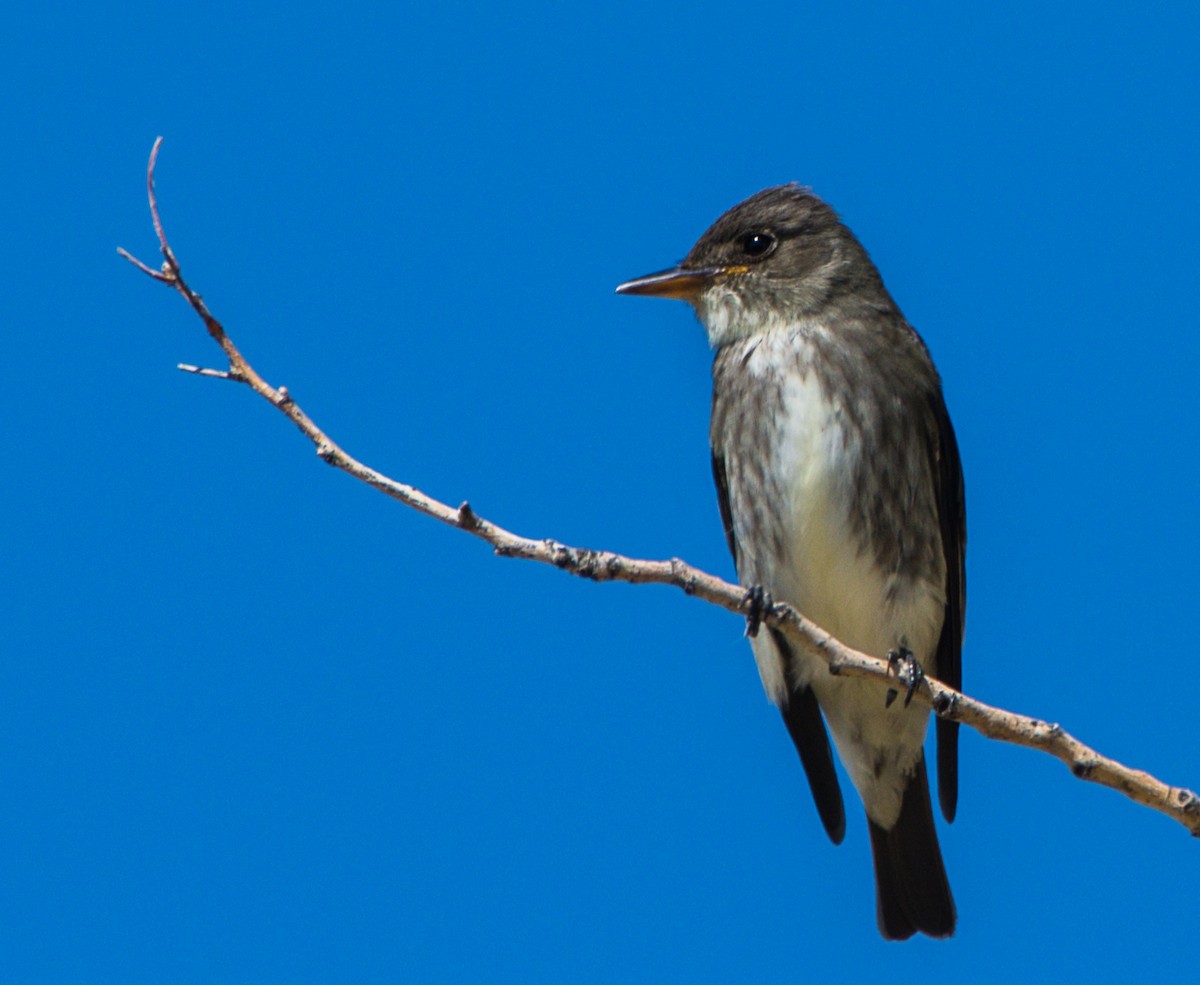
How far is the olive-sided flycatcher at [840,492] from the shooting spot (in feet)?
19.1

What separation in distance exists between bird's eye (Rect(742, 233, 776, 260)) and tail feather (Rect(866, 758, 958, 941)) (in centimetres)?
212

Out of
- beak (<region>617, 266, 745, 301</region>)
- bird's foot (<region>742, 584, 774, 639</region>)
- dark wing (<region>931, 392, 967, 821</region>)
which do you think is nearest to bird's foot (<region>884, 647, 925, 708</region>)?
bird's foot (<region>742, 584, 774, 639</region>)

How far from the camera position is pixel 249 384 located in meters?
3.84

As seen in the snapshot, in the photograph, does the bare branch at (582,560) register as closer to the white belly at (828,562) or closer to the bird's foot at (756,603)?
the bird's foot at (756,603)

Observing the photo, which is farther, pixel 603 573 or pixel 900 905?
pixel 900 905

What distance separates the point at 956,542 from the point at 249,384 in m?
3.26

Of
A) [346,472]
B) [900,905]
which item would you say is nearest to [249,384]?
[346,472]

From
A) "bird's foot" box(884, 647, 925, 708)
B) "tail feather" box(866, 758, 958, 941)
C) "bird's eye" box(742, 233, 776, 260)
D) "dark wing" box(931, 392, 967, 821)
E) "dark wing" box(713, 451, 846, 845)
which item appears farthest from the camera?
"bird's eye" box(742, 233, 776, 260)

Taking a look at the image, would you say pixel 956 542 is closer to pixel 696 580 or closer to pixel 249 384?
pixel 696 580

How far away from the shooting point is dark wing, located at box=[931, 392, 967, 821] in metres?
6.16

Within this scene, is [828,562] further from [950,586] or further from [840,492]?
[950,586]

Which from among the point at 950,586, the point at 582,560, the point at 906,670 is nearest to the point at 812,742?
the point at 950,586

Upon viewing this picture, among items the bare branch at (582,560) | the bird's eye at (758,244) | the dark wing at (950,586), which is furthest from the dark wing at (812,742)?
the bare branch at (582,560)

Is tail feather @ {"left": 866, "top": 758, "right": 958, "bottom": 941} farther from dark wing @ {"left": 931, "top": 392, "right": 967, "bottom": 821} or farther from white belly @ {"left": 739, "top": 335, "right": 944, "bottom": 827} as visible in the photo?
white belly @ {"left": 739, "top": 335, "right": 944, "bottom": 827}
